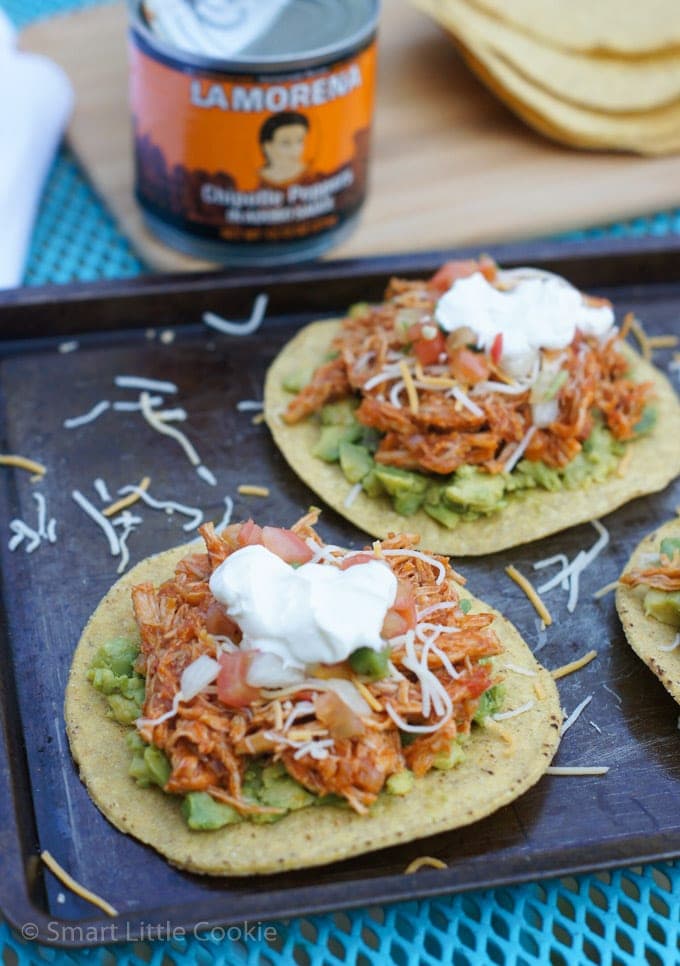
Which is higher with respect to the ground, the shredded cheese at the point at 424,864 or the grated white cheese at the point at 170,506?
the grated white cheese at the point at 170,506

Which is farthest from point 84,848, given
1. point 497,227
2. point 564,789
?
point 497,227

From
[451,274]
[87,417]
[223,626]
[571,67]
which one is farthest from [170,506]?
[571,67]

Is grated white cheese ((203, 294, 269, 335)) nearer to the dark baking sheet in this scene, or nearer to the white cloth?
the dark baking sheet

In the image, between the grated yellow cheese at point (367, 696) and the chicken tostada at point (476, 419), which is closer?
the grated yellow cheese at point (367, 696)

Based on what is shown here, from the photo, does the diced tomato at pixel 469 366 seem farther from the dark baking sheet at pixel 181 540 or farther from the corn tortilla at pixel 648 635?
the corn tortilla at pixel 648 635

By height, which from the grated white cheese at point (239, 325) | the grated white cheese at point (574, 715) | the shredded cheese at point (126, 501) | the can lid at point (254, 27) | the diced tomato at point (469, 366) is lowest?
the grated white cheese at point (574, 715)

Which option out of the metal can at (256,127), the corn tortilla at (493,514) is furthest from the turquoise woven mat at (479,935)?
the metal can at (256,127)

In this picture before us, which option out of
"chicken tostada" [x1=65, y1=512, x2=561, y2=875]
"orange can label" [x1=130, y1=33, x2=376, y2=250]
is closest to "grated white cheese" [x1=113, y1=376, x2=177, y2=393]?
"orange can label" [x1=130, y1=33, x2=376, y2=250]
